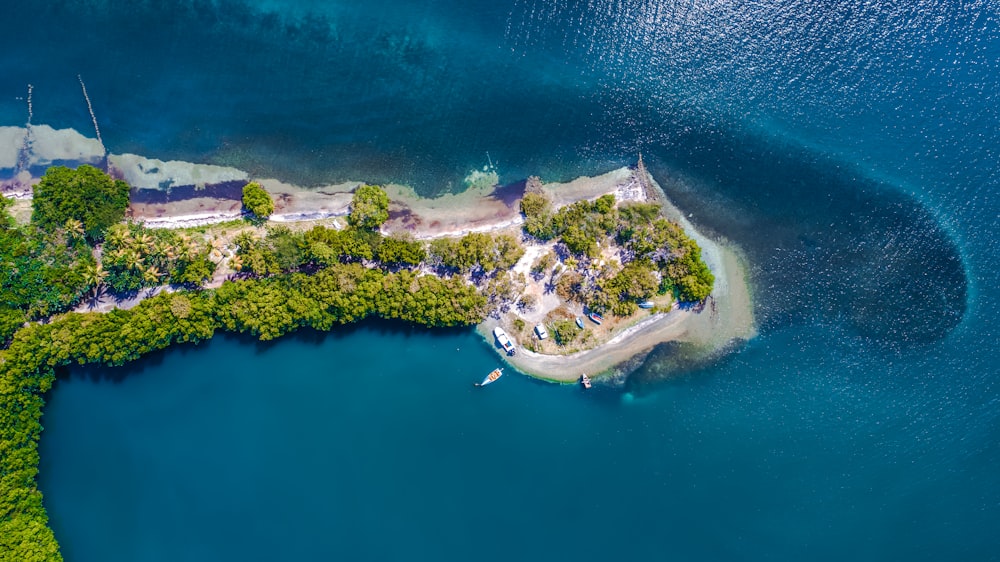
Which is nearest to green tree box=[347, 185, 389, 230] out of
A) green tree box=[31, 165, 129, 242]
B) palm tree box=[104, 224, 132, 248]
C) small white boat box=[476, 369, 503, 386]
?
small white boat box=[476, 369, 503, 386]

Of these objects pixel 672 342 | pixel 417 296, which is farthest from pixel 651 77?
pixel 417 296

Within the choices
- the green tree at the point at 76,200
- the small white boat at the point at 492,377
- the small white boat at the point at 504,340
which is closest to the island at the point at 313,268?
the green tree at the point at 76,200

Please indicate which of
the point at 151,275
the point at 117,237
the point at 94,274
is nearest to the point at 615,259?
the point at 151,275

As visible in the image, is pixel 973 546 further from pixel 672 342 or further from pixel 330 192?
pixel 330 192

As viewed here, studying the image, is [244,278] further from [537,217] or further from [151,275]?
[537,217]

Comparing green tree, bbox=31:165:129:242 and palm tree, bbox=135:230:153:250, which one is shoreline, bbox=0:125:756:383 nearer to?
palm tree, bbox=135:230:153:250

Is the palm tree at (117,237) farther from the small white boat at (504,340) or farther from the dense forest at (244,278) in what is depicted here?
the small white boat at (504,340)

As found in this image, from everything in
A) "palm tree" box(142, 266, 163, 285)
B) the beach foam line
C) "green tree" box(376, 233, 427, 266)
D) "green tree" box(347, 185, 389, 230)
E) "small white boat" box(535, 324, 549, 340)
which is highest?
"green tree" box(347, 185, 389, 230)
